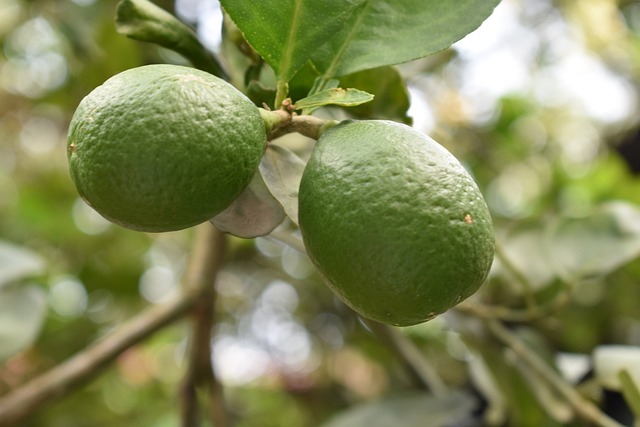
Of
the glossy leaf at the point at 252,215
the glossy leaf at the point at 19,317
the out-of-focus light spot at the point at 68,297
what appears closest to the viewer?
the glossy leaf at the point at 252,215

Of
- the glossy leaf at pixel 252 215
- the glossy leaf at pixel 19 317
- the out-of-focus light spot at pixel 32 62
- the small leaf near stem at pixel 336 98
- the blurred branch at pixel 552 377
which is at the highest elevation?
the small leaf near stem at pixel 336 98

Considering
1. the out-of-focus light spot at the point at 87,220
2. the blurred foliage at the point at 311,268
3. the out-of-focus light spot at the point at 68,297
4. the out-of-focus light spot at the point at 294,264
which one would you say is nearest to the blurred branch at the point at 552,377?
the blurred foliage at the point at 311,268

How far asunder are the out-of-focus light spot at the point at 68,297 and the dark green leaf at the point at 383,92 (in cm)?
120

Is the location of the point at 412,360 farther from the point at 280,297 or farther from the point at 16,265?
the point at 280,297

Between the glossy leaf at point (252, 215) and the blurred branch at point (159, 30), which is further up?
the blurred branch at point (159, 30)

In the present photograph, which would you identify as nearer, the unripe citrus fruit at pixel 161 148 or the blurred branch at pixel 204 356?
the unripe citrus fruit at pixel 161 148

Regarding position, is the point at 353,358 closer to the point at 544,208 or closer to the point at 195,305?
the point at 544,208

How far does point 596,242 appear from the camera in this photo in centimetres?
98

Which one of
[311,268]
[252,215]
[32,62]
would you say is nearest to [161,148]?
[252,215]

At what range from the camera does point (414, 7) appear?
57 cm

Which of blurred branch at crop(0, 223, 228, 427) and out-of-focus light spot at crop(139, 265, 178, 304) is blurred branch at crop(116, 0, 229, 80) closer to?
blurred branch at crop(0, 223, 228, 427)

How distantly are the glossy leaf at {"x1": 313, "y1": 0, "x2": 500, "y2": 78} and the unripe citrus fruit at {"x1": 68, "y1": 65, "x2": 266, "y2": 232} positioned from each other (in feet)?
0.41

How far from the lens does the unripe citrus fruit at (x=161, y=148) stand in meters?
0.43

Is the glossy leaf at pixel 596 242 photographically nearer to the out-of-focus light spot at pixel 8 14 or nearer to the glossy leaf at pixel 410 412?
the glossy leaf at pixel 410 412
